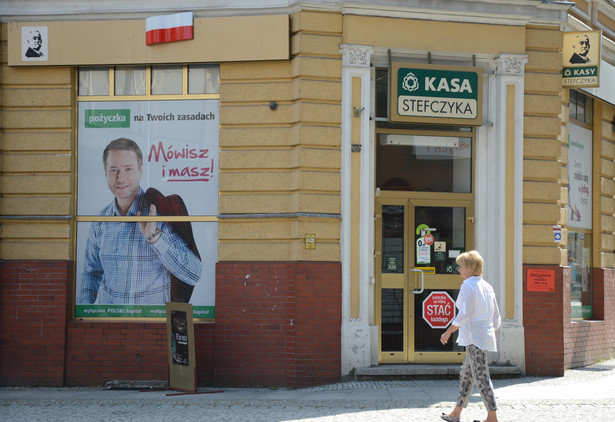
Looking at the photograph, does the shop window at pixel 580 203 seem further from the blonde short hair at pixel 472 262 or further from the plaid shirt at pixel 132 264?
the plaid shirt at pixel 132 264

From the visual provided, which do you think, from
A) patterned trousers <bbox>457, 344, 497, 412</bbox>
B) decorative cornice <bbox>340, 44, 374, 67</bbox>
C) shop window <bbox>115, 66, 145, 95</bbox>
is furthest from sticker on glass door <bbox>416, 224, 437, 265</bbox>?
shop window <bbox>115, 66, 145, 95</bbox>

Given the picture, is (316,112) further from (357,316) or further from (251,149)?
(357,316)

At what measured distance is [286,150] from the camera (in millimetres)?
10914

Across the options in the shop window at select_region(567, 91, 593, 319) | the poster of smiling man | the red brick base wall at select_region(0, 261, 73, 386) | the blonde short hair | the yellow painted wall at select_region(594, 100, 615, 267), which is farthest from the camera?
the yellow painted wall at select_region(594, 100, 615, 267)

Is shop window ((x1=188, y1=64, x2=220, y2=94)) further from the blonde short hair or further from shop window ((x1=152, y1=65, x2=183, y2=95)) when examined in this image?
A: the blonde short hair

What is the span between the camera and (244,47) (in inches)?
432

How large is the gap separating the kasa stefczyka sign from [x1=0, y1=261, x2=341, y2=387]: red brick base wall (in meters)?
2.44

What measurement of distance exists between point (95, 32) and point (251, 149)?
9.10 feet

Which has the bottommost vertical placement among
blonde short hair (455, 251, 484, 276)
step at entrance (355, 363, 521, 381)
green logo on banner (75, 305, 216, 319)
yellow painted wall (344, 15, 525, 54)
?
step at entrance (355, 363, 521, 381)

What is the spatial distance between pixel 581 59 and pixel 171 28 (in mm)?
5968

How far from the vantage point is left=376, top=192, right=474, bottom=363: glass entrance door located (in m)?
11.3

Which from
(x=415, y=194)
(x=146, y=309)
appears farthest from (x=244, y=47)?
(x=146, y=309)

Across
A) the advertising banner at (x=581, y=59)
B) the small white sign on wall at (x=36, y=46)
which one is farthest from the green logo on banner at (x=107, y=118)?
the advertising banner at (x=581, y=59)

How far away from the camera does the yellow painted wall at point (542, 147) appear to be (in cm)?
1141
